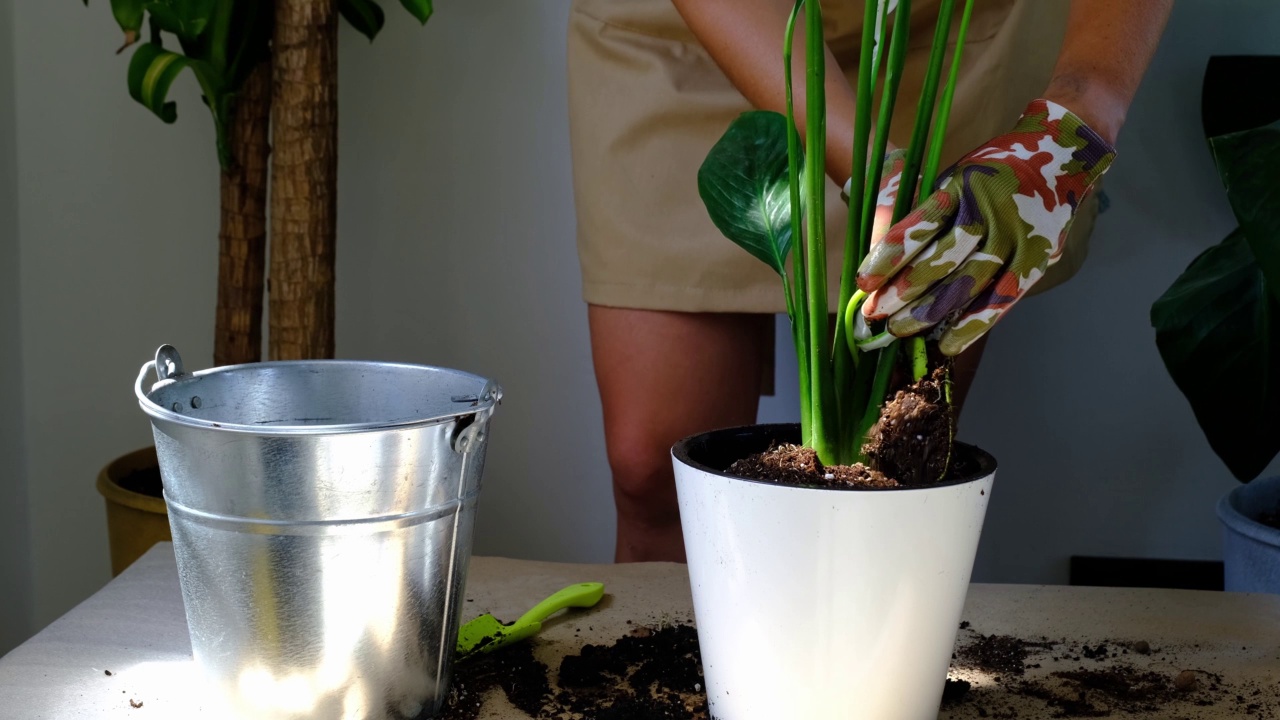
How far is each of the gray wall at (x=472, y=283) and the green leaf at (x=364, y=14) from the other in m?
0.12

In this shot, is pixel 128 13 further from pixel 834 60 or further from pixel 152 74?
pixel 834 60

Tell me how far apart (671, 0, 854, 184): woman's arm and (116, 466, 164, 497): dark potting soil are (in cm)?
77

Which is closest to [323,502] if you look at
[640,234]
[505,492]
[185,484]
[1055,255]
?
[185,484]

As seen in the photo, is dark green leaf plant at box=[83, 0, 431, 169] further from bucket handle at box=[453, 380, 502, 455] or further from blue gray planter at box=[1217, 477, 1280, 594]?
blue gray planter at box=[1217, 477, 1280, 594]

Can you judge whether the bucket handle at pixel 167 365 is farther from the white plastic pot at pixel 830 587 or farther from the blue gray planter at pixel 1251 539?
the blue gray planter at pixel 1251 539

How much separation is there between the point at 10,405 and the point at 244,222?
1.42ft

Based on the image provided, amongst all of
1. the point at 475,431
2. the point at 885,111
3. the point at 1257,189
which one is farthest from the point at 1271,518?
the point at 475,431

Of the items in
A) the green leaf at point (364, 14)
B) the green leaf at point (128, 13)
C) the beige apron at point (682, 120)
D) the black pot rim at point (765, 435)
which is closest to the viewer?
the black pot rim at point (765, 435)

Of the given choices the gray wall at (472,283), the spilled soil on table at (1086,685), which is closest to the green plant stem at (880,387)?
the spilled soil on table at (1086,685)

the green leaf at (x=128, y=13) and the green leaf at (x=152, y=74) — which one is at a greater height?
the green leaf at (x=128, y=13)

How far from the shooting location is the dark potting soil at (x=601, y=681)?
64cm

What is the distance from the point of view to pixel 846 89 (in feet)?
2.51

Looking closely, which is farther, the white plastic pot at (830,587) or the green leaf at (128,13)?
the green leaf at (128,13)

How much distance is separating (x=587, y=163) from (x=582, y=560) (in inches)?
24.5
